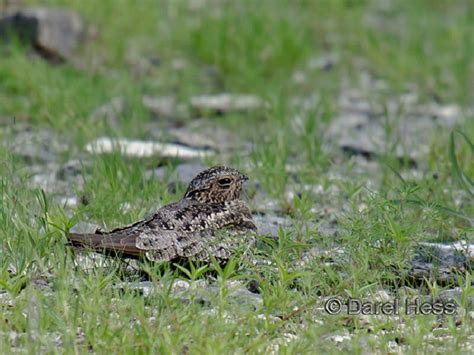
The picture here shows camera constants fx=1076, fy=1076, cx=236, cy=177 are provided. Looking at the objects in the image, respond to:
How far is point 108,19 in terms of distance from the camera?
10312mm

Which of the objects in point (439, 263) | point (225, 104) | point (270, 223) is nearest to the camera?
point (439, 263)

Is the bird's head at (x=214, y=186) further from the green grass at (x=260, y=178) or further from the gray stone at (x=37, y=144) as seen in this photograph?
the gray stone at (x=37, y=144)

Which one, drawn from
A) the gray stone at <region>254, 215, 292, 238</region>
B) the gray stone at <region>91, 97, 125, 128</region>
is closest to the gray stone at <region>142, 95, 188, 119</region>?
the gray stone at <region>91, 97, 125, 128</region>

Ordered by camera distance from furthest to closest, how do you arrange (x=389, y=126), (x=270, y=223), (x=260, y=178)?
(x=389, y=126), (x=260, y=178), (x=270, y=223)

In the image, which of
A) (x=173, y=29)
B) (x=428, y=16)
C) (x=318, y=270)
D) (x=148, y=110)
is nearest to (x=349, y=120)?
(x=148, y=110)

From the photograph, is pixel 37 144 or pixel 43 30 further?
pixel 43 30

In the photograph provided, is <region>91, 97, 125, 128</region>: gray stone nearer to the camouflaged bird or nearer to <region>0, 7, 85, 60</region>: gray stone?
<region>0, 7, 85, 60</region>: gray stone

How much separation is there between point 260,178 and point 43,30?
139 inches

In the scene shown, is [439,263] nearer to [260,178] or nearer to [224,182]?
[224,182]

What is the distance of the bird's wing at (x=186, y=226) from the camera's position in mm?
5051

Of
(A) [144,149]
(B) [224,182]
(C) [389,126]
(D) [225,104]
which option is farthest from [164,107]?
(B) [224,182]

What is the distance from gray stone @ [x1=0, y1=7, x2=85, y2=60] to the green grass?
0.21 m

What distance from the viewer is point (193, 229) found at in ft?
17.4

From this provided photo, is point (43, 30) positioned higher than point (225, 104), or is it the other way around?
point (43, 30)
